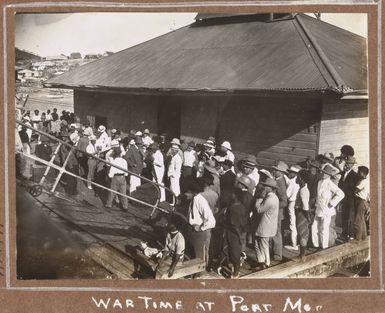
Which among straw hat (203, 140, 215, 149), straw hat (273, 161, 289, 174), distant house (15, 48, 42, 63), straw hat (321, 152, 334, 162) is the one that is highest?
distant house (15, 48, 42, 63)

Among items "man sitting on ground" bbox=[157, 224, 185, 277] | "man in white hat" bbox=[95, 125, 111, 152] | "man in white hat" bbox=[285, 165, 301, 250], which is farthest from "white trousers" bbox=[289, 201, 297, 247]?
"man in white hat" bbox=[95, 125, 111, 152]

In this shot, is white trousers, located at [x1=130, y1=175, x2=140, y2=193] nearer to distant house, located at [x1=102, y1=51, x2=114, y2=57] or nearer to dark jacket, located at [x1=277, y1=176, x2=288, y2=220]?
distant house, located at [x1=102, y1=51, x2=114, y2=57]

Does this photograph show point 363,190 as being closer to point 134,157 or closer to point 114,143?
point 134,157

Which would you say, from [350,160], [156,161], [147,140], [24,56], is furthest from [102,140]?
[350,160]

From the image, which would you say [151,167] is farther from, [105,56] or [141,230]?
[105,56]

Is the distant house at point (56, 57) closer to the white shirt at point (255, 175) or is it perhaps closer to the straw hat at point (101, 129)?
the straw hat at point (101, 129)

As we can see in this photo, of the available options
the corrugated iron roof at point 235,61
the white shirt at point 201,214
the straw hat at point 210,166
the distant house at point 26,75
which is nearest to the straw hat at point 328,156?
the corrugated iron roof at point 235,61
